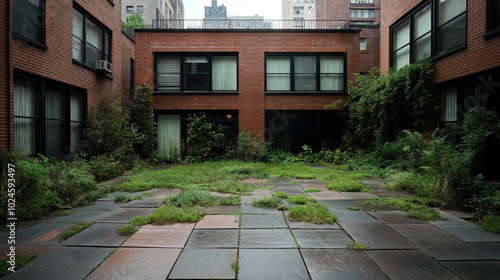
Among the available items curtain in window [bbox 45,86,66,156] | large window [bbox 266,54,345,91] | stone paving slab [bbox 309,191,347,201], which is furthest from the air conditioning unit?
stone paving slab [bbox 309,191,347,201]

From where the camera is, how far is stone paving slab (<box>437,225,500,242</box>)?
10.00ft

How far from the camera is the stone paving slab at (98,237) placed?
293 cm

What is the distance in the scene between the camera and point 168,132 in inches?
472

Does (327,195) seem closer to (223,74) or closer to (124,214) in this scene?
(124,214)

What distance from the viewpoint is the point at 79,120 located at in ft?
28.2

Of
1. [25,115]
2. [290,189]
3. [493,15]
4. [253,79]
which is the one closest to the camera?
[290,189]

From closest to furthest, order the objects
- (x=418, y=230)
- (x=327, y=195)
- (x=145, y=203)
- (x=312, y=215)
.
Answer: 1. (x=418, y=230)
2. (x=312, y=215)
3. (x=145, y=203)
4. (x=327, y=195)

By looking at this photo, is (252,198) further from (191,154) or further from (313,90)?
(313,90)

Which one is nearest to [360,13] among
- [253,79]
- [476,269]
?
[253,79]

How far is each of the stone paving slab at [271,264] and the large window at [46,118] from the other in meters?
5.34

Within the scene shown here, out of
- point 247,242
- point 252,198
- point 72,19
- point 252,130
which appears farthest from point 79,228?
point 252,130

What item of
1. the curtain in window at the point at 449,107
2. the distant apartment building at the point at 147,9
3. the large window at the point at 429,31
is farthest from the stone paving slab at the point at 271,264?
the distant apartment building at the point at 147,9

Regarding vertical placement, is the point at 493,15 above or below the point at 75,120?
above

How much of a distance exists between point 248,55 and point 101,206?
30.8 feet
